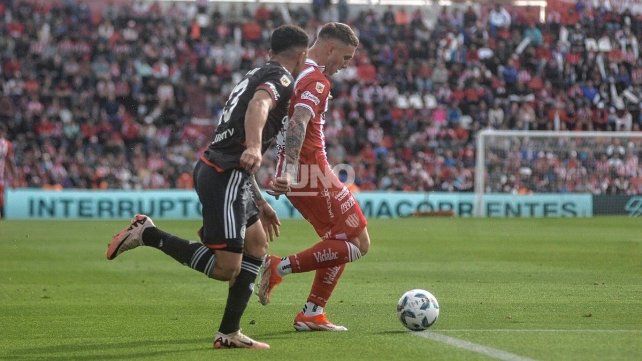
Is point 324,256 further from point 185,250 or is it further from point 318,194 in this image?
point 185,250

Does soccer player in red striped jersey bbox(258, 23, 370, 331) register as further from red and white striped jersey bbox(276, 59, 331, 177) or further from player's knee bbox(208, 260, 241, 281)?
player's knee bbox(208, 260, 241, 281)

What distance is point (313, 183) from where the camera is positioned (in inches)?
332

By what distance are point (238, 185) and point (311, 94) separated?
1259 millimetres

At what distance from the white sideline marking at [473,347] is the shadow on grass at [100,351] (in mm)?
1534

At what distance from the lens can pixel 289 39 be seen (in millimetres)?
7594

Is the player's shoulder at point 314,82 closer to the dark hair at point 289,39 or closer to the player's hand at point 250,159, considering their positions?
the dark hair at point 289,39

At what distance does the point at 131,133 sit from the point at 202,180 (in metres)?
25.9

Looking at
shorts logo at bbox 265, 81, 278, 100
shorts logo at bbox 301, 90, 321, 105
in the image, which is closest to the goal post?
shorts logo at bbox 301, 90, 321, 105

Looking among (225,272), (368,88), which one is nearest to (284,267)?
(225,272)

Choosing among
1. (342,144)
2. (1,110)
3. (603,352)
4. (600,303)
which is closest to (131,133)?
(1,110)

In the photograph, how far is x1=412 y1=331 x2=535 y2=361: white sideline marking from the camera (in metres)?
6.67

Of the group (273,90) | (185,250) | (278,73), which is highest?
(278,73)

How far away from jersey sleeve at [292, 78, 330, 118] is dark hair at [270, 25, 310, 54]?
770mm

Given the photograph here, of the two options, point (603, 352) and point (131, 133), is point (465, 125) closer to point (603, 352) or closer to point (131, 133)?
point (131, 133)
